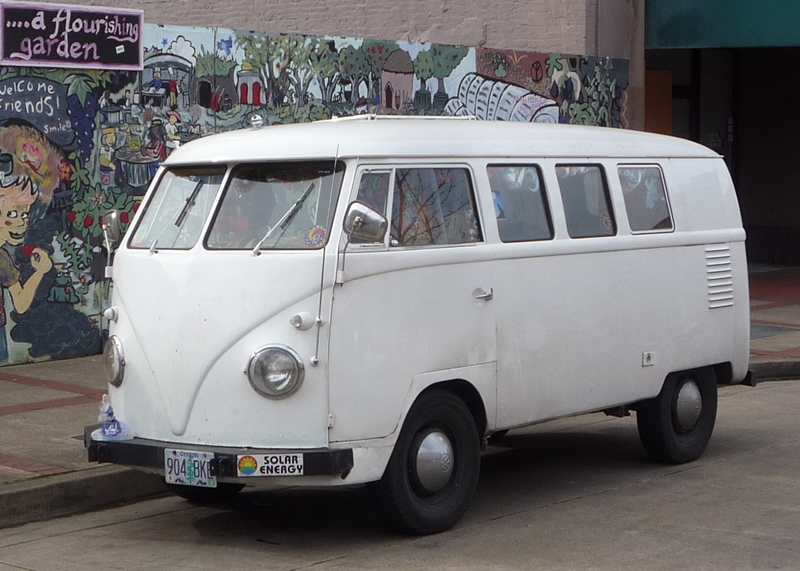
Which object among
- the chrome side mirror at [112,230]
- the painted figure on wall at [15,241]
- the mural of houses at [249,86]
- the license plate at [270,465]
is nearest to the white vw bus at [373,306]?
the license plate at [270,465]

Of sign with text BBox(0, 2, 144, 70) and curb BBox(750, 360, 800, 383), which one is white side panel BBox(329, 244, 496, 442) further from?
curb BBox(750, 360, 800, 383)

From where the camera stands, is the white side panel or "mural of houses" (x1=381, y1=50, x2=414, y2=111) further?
"mural of houses" (x1=381, y1=50, x2=414, y2=111)

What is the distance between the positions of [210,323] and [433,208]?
54.7 inches

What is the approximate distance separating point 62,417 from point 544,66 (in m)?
9.09

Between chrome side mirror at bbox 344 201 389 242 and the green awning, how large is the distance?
1270cm

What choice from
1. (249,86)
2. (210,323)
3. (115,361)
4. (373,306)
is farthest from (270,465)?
(249,86)

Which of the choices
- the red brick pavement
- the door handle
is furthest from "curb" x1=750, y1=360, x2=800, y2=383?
the red brick pavement

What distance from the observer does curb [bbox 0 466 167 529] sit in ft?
24.2

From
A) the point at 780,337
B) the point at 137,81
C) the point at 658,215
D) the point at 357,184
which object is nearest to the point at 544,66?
the point at 780,337

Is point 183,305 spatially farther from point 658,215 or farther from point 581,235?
point 658,215

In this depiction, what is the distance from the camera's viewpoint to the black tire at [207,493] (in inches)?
300

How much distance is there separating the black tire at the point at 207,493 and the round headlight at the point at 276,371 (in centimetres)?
141

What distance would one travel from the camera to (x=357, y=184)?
6.68m

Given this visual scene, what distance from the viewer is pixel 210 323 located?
6492 millimetres
